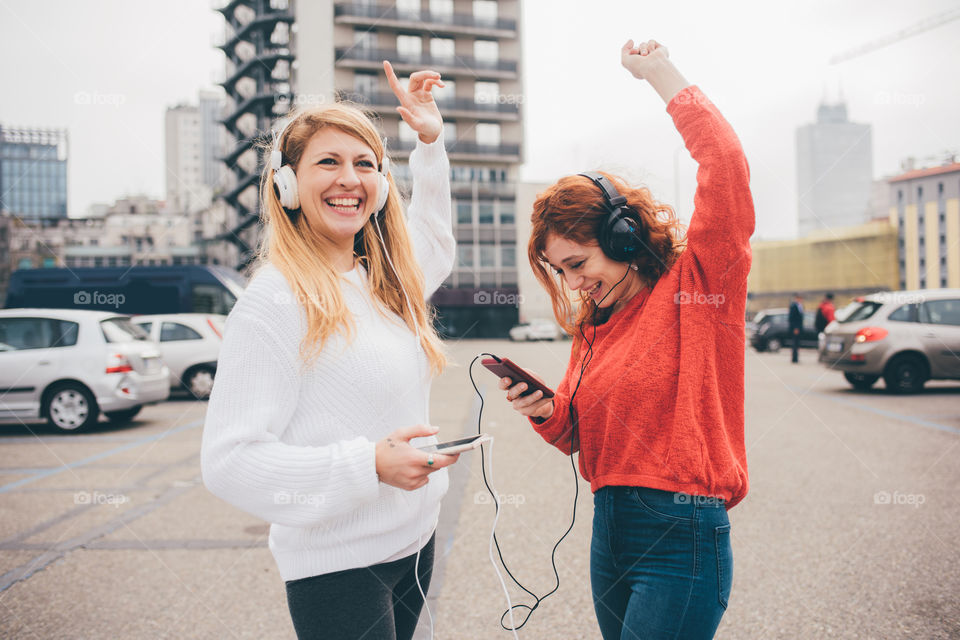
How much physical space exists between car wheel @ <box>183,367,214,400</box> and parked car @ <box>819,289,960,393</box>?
10945mm

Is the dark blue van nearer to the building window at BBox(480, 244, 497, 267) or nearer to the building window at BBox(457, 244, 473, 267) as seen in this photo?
the building window at BBox(457, 244, 473, 267)

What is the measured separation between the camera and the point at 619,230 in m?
1.60

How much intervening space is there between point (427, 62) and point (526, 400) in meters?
44.7

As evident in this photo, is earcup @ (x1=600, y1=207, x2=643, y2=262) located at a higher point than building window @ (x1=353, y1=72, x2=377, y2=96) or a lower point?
lower

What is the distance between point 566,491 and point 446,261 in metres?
3.43

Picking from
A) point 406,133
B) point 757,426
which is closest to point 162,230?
point 406,133

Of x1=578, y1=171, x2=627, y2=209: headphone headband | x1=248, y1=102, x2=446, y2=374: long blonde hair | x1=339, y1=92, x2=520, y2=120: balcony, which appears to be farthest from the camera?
x1=339, y1=92, x2=520, y2=120: balcony

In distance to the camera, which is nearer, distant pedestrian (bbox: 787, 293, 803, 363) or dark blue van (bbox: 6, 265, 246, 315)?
dark blue van (bbox: 6, 265, 246, 315)

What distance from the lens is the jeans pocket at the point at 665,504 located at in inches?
56.4

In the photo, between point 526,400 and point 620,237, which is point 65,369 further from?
point 620,237

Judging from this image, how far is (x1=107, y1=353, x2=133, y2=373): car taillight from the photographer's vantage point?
7.98 m

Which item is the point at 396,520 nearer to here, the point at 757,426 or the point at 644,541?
the point at 644,541

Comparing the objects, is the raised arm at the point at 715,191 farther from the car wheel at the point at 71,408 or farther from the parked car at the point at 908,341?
the parked car at the point at 908,341

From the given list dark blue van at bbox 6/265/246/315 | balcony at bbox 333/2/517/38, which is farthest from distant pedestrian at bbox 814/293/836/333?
balcony at bbox 333/2/517/38
